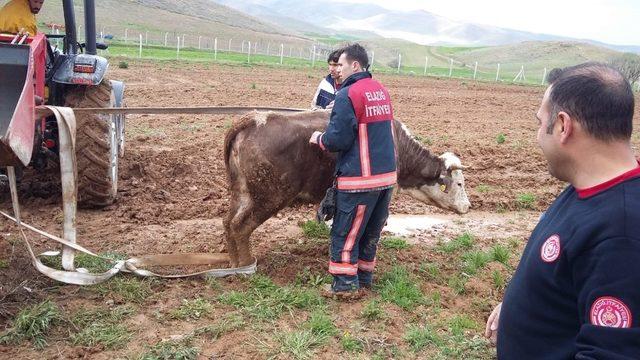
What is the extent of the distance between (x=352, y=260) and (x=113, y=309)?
2037 mm

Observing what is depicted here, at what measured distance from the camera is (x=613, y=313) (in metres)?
1.71

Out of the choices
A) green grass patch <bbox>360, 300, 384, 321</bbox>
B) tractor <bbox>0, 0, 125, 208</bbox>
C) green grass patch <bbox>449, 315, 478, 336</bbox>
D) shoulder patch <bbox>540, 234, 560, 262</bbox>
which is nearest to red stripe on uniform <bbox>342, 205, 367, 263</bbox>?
green grass patch <bbox>360, 300, 384, 321</bbox>

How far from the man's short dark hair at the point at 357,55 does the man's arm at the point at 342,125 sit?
360 mm

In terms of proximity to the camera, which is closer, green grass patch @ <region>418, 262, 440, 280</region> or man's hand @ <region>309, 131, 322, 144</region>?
man's hand @ <region>309, 131, 322, 144</region>

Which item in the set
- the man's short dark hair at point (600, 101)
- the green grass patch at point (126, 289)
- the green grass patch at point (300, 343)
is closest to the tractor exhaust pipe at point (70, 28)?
the green grass patch at point (126, 289)

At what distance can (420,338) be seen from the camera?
4430 millimetres

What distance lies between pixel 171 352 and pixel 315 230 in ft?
9.85

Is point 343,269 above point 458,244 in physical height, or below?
above

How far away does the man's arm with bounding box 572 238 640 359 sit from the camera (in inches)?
66.4

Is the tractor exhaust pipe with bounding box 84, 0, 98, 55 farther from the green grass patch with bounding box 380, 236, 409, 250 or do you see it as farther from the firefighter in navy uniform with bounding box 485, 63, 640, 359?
the firefighter in navy uniform with bounding box 485, 63, 640, 359

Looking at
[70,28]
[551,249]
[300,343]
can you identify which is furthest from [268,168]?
[70,28]

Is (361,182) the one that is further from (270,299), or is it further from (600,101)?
(600,101)

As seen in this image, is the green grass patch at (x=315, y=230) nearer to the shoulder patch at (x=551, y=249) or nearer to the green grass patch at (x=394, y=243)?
the green grass patch at (x=394, y=243)

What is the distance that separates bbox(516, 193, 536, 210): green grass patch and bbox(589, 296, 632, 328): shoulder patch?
23.2 ft
